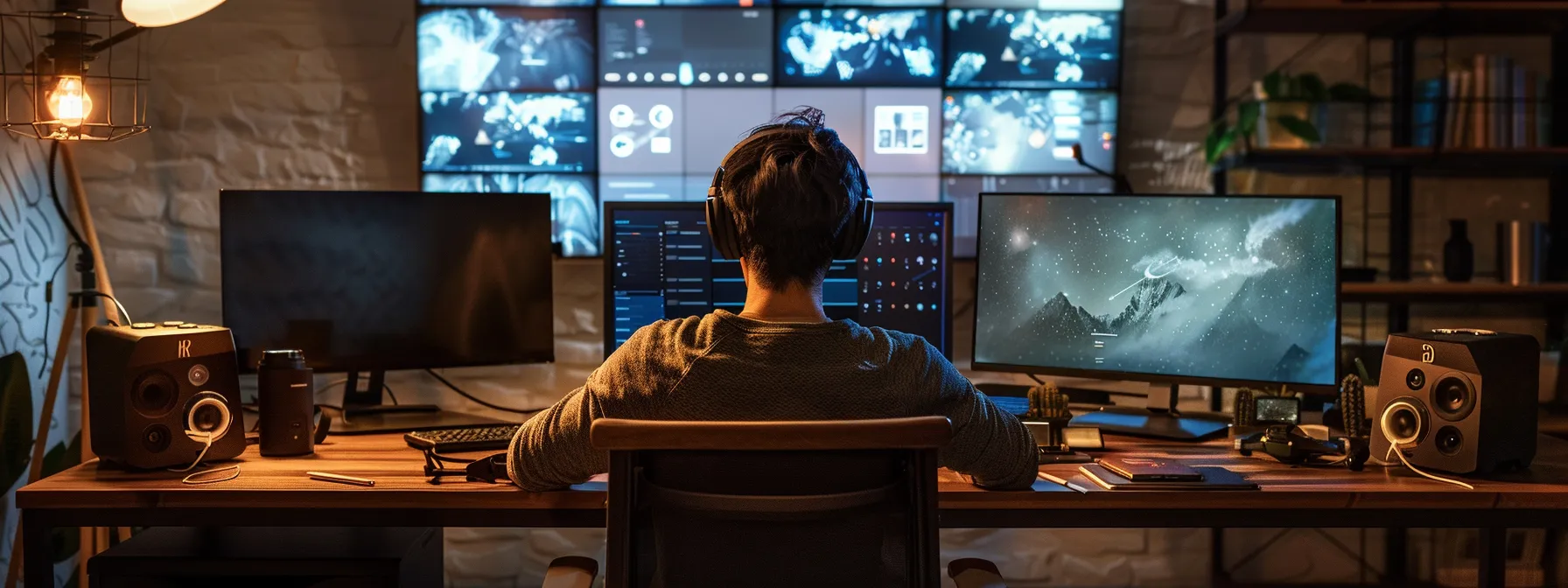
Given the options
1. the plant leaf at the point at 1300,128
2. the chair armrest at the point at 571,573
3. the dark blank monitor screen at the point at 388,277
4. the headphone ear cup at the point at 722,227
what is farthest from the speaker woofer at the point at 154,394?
the plant leaf at the point at 1300,128

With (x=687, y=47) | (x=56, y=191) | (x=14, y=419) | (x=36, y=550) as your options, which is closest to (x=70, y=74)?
(x=56, y=191)

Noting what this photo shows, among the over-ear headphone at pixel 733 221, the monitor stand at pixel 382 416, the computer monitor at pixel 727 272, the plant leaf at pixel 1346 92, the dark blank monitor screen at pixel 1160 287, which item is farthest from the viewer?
the plant leaf at pixel 1346 92

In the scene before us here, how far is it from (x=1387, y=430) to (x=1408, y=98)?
1070mm

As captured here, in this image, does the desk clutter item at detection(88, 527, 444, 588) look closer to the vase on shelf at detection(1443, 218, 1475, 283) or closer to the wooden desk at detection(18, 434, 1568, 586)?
the wooden desk at detection(18, 434, 1568, 586)

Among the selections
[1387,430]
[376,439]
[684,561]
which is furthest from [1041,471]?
[376,439]

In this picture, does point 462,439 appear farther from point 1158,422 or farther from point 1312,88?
point 1312,88

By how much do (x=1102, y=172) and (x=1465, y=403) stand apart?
3.35 feet

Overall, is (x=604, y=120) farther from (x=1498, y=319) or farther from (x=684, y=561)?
(x=1498, y=319)

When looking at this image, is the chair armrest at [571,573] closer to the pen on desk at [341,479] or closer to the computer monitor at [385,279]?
the pen on desk at [341,479]

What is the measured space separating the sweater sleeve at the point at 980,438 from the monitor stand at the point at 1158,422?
472 mm

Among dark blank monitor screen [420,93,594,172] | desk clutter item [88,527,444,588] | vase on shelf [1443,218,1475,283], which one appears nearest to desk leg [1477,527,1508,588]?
vase on shelf [1443,218,1475,283]

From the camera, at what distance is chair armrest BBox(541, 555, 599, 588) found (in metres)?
1.34

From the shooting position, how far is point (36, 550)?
63.4 inches

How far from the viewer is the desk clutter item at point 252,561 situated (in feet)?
5.43
